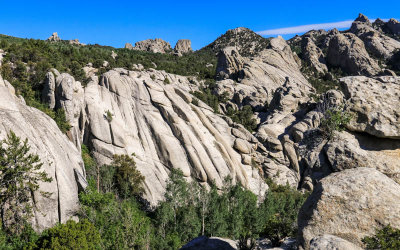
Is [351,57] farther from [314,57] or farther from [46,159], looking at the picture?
[46,159]

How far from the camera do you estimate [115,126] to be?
63.5 metres

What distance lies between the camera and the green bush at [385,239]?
9.77m

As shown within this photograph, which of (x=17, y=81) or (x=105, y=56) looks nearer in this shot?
(x=17, y=81)

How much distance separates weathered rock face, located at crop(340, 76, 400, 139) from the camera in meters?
14.0

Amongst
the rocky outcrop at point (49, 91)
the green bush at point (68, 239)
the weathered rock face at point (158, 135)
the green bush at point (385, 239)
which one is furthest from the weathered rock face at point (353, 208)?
the rocky outcrop at point (49, 91)

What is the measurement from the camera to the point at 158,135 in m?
66.8

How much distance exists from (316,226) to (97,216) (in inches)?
1446

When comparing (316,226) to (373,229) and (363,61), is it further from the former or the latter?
(363,61)

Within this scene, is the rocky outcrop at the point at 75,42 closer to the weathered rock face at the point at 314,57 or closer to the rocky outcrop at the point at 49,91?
the rocky outcrop at the point at 49,91

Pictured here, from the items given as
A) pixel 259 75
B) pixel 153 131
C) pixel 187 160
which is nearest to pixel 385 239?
pixel 187 160

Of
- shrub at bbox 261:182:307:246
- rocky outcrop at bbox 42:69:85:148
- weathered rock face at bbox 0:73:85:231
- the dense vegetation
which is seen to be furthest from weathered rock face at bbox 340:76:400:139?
rocky outcrop at bbox 42:69:85:148

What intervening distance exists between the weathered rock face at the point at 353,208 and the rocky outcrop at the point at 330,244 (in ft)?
2.08

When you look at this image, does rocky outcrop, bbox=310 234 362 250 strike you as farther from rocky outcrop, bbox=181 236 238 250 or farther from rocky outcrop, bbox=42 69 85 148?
rocky outcrop, bbox=42 69 85 148

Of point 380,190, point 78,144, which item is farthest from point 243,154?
point 380,190
